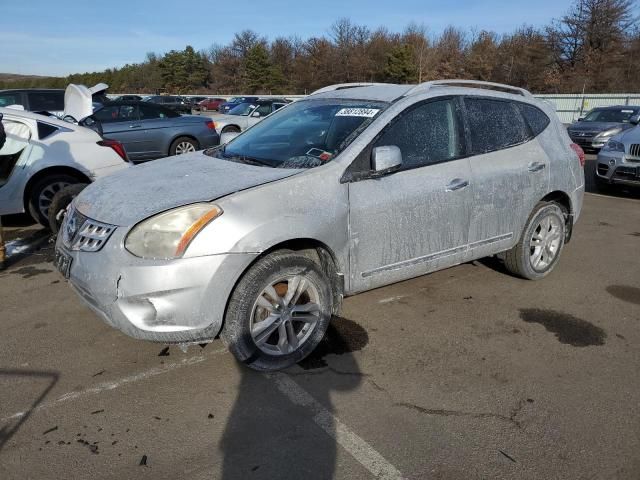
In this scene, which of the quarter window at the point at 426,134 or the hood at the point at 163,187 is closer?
the hood at the point at 163,187

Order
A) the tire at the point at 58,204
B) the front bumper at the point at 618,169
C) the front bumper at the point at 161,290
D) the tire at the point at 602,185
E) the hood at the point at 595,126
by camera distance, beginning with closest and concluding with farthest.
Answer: the front bumper at the point at 161,290 → the tire at the point at 58,204 → the front bumper at the point at 618,169 → the tire at the point at 602,185 → the hood at the point at 595,126

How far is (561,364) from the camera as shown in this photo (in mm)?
3410

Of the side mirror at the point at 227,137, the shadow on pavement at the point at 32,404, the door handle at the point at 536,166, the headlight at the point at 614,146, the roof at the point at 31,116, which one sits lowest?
the shadow on pavement at the point at 32,404

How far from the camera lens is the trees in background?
48781 mm

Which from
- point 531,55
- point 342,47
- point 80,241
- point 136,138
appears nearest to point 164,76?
point 342,47

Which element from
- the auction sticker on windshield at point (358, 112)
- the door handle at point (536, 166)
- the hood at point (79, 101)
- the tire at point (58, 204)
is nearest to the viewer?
the auction sticker on windshield at point (358, 112)

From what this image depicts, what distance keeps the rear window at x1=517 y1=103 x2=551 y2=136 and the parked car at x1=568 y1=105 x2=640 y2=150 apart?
12.1 m

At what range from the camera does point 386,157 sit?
10.9ft

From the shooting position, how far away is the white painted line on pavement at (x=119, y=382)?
2.88m

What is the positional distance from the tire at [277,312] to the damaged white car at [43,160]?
4.39 m

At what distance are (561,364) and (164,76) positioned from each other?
87794 mm

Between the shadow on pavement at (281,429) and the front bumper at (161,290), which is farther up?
the front bumper at (161,290)

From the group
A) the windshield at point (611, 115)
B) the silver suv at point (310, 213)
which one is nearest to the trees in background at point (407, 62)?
the windshield at point (611, 115)

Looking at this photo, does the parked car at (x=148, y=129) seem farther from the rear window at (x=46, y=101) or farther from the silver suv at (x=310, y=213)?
the silver suv at (x=310, y=213)
